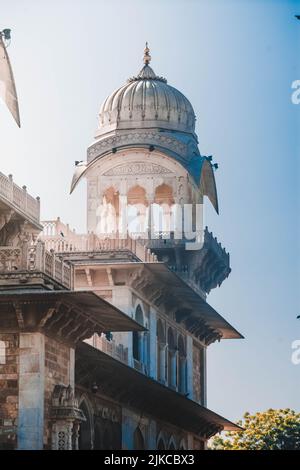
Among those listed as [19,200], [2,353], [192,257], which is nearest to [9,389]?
[2,353]

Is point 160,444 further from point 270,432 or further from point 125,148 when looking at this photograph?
point 270,432

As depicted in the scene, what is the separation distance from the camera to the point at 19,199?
3291 cm

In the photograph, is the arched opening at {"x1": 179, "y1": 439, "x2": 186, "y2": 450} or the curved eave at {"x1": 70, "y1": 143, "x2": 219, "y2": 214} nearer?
the arched opening at {"x1": 179, "y1": 439, "x2": 186, "y2": 450}

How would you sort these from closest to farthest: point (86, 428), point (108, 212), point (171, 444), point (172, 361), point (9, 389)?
point (9, 389), point (86, 428), point (171, 444), point (172, 361), point (108, 212)

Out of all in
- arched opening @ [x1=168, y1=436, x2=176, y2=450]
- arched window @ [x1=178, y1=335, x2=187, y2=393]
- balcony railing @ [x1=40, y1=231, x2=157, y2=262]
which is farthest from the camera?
arched window @ [x1=178, y1=335, x2=187, y2=393]

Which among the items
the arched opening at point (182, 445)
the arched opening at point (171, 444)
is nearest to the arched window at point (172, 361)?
the arched opening at point (171, 444)

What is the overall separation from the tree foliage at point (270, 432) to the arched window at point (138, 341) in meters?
25.1

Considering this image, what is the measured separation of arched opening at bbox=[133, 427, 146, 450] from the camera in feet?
140

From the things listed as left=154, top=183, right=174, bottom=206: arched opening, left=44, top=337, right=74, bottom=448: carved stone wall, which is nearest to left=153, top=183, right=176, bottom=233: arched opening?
left=154, top=183, right=174, bottom=206: arched opening

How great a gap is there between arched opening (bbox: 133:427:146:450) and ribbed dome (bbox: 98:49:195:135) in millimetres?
11337

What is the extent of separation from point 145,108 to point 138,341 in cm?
962

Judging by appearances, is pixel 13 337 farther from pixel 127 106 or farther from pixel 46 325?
pixel 127 106

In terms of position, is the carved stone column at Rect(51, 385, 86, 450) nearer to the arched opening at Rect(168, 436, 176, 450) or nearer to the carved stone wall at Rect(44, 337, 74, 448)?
the carved stone wall at Rect(44, 337, 74, 448)

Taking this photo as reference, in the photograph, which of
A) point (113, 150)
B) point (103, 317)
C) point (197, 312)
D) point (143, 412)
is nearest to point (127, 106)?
point (113, 150)
